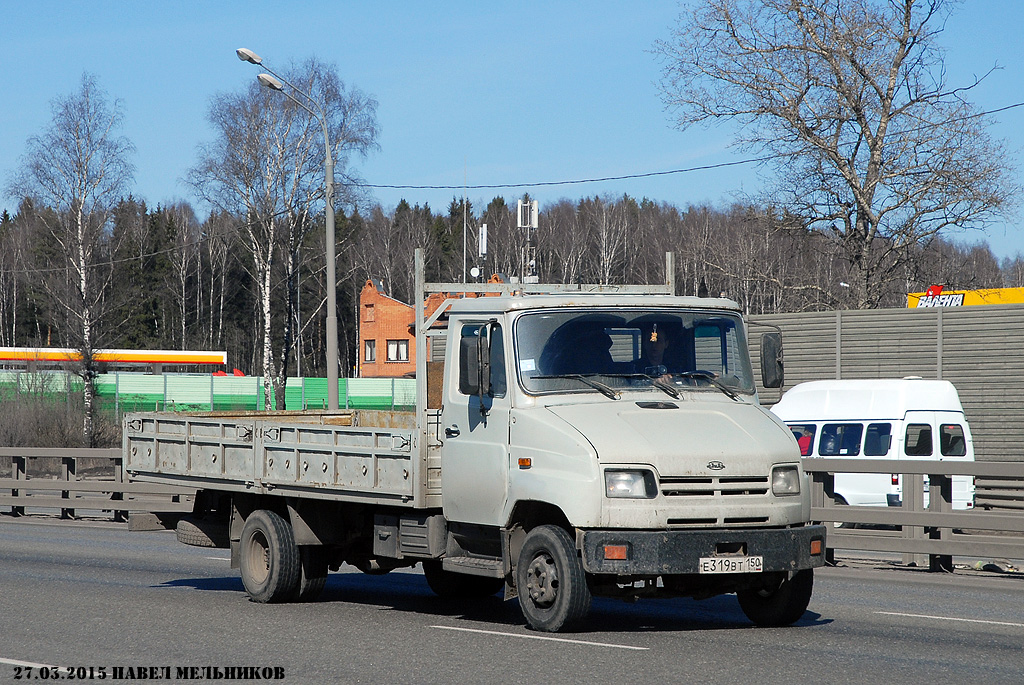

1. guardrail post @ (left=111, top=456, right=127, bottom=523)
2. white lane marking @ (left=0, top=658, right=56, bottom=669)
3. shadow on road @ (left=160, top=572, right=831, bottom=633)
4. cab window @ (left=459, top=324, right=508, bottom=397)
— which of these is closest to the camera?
white lane marking @ (left=0, top=658, right=56, bottom=669)

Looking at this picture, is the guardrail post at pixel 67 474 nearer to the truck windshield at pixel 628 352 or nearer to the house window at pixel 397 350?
the truck windshield at pixel 628 352

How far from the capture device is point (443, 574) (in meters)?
10.9

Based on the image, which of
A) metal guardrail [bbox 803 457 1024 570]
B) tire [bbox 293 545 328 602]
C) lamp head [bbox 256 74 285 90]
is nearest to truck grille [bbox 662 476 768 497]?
tire [bbox 293 545 328 602]

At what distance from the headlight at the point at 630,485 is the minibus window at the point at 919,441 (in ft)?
44.2

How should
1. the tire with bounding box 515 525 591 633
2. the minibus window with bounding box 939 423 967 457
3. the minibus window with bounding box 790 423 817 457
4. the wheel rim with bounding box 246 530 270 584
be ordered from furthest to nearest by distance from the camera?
the minibus window with bounding box 790 423 817 457 < the minibus window with bounding box 939 423 967 457 < the wheel rim with bounding box 246 530 270 584 < the tire with bounding box 515 525 591 633

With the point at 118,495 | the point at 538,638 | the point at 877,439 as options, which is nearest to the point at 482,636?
the point at 538,638

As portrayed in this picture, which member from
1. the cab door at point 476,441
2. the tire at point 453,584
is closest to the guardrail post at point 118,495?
the tire at point 453,584

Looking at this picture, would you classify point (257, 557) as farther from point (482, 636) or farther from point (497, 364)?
point (497, 364)

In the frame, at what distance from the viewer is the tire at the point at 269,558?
34.3 ft

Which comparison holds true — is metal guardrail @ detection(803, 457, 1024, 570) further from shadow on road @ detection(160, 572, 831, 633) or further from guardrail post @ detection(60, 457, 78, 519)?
guardrail post @ detection(60, 457, 78, 519)

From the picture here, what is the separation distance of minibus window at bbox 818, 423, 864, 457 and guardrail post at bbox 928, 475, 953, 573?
724 centimetres

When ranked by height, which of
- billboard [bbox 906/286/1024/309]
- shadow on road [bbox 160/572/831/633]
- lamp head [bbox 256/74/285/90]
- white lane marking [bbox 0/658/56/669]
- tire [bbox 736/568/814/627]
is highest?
lamp head [bbox 256/74/285/90]

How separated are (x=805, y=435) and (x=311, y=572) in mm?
12732

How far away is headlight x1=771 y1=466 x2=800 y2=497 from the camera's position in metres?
8.25
